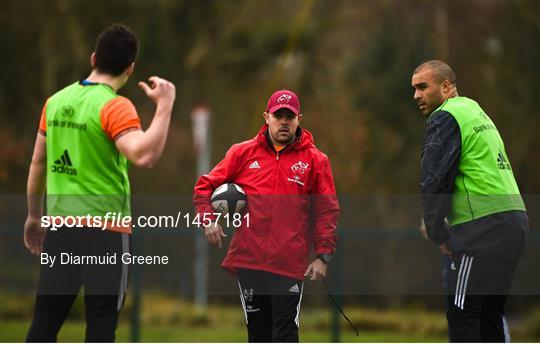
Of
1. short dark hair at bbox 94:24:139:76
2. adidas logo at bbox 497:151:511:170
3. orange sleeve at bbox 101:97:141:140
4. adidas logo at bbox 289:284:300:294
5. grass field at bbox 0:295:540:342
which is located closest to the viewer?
orange sleeve at bbox 101:97:141:140

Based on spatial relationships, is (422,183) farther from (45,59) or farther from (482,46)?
(482,46)

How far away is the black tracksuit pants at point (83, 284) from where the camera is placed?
573 centimetres

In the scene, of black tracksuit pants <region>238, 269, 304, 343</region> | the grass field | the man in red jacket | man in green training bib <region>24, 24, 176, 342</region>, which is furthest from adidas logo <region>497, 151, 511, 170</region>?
the grass field

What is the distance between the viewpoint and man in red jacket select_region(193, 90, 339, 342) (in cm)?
695

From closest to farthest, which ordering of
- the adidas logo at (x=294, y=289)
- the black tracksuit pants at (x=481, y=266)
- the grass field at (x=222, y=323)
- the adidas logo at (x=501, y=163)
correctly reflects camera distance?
the black tracksuit pants at (x=481, y=266)
the adidas logo at (x=501, y=163)
the adidas logo at (x=294, y=289)
the grass field at (x=222, y=323)

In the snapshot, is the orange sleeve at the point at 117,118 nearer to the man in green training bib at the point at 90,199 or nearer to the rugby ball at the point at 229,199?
the man in green training bib at the point at 90,199

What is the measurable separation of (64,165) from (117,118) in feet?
1.48

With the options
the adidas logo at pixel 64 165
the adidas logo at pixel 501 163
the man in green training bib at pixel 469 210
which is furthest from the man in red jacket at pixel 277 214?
the adidas logo at pixel 64 165

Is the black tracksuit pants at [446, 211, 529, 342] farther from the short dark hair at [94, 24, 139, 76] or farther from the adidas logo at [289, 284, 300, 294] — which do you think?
the short dark hair at [94, 24, 139, 76]

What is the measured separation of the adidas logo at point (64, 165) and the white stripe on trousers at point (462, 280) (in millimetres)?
2481

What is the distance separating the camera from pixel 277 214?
695 cm

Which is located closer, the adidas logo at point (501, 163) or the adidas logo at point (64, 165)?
the adidas logo at point (64, 165)

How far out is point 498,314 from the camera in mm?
6801

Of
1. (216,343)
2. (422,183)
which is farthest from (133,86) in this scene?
(422,183)
